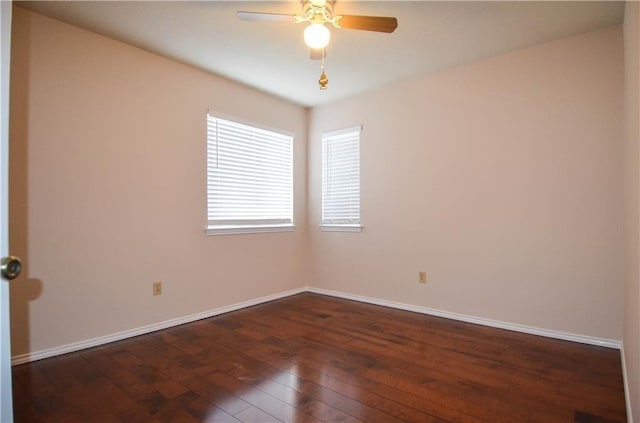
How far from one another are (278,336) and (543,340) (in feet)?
7.17

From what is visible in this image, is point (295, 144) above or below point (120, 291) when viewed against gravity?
above

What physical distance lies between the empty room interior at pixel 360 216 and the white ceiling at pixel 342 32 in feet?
0.07

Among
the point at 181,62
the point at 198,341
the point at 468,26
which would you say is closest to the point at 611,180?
the point at 468,26

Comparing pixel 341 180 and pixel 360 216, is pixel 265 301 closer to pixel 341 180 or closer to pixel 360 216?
pixel 360 216

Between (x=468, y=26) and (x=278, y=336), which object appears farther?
(x=278, y=336)

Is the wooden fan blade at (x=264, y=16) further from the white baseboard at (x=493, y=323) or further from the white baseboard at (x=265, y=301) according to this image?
the white baseboard at (x=493, y=323)

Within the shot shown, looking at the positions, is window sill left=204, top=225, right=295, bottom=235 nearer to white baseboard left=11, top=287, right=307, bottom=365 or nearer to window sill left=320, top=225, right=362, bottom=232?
window sill left=320, top=225, right=362, bottom=232

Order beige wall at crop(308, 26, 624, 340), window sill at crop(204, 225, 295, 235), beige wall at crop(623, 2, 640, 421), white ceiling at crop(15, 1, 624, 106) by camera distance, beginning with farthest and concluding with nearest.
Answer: window sill at crop(204, 225, 295, 235) → beige wall at crop(308, 26, 624, 340) → white ceiling at crop(15, 1, 624, 106) → beige wall at crop(623, 2, 640, 421)

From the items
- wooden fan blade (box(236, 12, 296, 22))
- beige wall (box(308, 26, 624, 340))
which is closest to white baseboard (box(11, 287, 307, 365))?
beige wall (box(308, 26, 624, 340))

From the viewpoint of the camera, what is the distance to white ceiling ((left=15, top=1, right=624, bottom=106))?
233 centimetres

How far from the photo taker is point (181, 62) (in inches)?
126

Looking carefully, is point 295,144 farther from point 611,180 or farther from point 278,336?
point 611,180

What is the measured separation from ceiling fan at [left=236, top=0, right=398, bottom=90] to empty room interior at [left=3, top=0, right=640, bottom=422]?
0.02 meters

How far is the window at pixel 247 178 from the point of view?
354 cm
